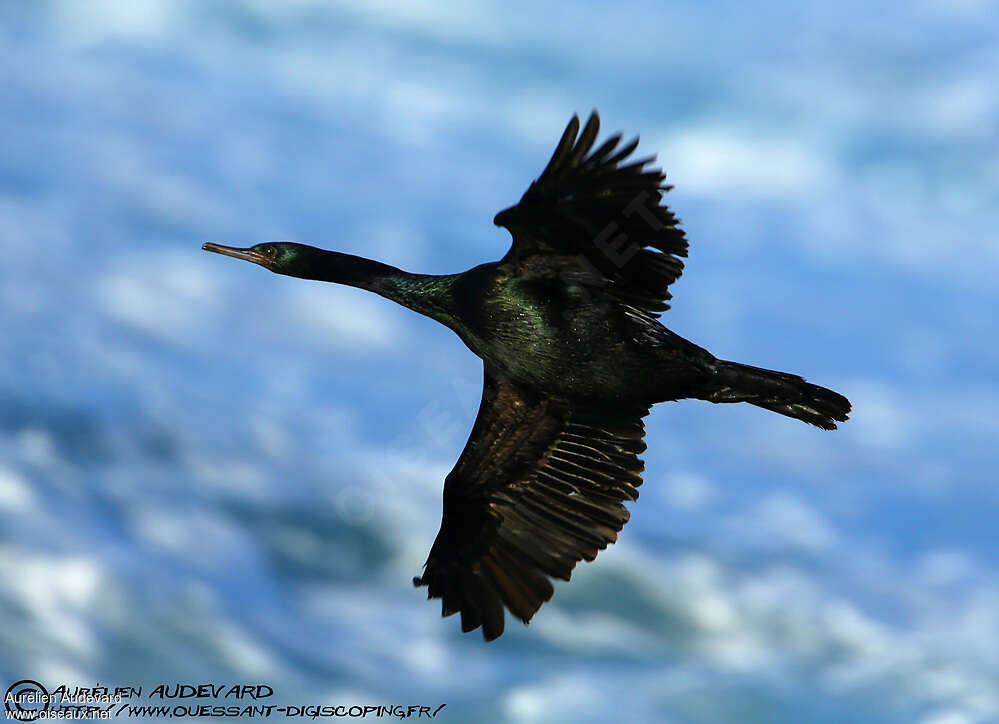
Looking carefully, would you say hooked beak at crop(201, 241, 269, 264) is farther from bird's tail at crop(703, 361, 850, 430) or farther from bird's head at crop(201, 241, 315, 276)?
bird's tail at crop(703, 361, 850, 430)

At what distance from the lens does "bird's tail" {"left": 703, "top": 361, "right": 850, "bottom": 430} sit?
30.0ft

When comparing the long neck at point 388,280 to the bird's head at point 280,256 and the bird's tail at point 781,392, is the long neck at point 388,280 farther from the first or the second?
the bird's tail at point 781,392

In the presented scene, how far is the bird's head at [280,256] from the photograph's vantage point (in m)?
10.5

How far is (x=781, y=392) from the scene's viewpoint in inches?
360

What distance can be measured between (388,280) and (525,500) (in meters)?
2.06

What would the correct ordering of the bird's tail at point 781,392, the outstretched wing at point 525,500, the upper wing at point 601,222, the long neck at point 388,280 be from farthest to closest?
the outstretched wing at point 525,500 → the long neck at point 388,280 → the bird's tail at point 781,392 → the upper wing at point 601,222

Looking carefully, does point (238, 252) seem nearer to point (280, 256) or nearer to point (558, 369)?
point (280, 256)

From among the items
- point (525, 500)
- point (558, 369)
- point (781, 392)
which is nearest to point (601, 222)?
point (558, 369)

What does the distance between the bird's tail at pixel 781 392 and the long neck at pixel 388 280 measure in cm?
201

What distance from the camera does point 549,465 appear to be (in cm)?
1045

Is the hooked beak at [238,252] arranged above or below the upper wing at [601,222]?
above

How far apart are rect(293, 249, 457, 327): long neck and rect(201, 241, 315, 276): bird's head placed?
44mm

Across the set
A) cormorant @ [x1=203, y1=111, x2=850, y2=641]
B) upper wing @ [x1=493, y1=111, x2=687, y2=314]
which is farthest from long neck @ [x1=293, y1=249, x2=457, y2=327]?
upper wing @ [x1=493, y1=111, x2=687, y2=314]

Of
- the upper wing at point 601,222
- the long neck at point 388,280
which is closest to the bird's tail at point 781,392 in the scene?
the upper wing at point 601,222
